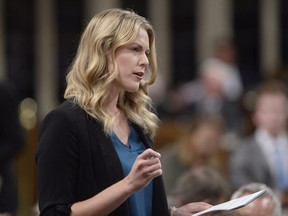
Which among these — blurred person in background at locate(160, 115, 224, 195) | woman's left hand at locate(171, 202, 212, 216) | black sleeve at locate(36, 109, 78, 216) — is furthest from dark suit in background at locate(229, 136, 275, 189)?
black sleeve at locate(36, 109, 78, 216)

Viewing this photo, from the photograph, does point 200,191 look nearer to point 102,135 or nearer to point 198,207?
point 198,207

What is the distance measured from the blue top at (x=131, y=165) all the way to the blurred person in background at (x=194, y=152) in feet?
12.7

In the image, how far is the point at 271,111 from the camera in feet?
27.9

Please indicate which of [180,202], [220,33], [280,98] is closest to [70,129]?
[180,202]

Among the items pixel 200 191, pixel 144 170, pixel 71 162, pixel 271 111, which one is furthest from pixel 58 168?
pixel 271 111

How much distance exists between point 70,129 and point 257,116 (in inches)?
175

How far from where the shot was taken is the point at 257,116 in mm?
8578

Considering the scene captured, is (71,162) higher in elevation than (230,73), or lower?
higher

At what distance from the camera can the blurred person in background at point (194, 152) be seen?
8508mm

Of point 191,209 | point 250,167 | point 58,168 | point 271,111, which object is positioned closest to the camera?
point 58,168

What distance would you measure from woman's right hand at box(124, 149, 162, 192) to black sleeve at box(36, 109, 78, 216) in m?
0.25

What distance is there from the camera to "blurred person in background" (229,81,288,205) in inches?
320

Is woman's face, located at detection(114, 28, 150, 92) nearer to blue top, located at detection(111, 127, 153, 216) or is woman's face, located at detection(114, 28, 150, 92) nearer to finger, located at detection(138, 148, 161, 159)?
blue top, located at detection(111, 127, 153, 216)

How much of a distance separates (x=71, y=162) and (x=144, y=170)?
1.05ft
